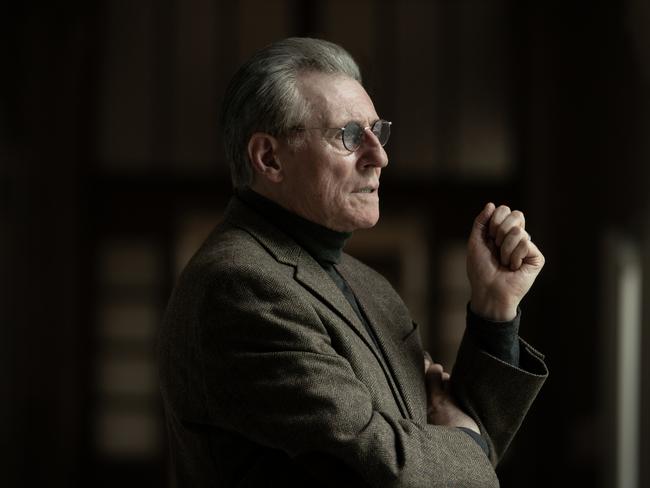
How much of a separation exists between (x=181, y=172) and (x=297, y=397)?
4600 millimetres

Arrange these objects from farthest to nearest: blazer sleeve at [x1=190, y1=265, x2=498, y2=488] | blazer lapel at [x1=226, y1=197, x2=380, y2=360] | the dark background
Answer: the dark background < blazer lapel at [x1=226, y1=197, x2=380, y2=360] < blazer sleeve at [x1=190, y1=265, x2=498, y2=488]

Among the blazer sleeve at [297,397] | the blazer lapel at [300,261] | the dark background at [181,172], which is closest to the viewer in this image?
the blazer sleeve at [297,397]

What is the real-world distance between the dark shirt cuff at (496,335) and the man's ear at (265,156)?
1.22 ft

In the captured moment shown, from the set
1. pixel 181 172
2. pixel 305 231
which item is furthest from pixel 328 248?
pixel 181 172

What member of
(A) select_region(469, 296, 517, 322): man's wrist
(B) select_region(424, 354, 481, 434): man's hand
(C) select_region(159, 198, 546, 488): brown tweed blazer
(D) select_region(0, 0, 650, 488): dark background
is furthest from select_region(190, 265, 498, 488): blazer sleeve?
(D) select_region(0, 0, 650, 488): dark background

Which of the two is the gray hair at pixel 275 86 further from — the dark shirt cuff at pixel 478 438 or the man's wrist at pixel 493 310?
the dark shirt cuff at pixel 478 438

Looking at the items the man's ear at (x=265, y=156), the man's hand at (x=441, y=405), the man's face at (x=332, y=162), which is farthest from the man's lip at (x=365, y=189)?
the man's hand at (x=441, y=405)

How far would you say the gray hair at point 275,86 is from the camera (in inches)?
68.5

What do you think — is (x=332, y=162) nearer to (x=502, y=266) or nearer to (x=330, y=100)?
(x=330, y=100)

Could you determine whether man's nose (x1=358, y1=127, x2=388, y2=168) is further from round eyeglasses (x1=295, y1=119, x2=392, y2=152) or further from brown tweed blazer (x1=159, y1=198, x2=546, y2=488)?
brown tweed blazer (x1=159, y1=198, x2=546, y2=488)

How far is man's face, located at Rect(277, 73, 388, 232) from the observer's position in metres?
1.76

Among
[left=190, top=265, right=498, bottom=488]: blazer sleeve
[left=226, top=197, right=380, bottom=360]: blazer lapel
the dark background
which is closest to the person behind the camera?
[left=190, top=265, right=498, bottom=488]: blazer sleeve

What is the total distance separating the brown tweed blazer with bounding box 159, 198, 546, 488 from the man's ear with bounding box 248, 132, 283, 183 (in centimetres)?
7

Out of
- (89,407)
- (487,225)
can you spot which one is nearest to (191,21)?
(89,407)
